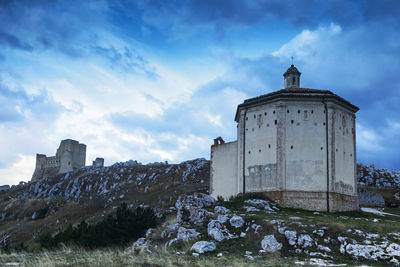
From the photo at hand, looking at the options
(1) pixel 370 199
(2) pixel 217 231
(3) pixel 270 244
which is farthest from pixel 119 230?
(1) pixel 370 199

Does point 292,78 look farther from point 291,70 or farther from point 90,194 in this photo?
point 90,194

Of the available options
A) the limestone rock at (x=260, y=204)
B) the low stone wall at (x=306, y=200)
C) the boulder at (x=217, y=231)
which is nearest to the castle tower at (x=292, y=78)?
the low stone wall at (x=306, y=200)

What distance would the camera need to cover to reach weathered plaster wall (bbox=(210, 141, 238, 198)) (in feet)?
132

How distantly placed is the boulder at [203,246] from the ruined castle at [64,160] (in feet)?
307

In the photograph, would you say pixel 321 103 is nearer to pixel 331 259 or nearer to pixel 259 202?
pixel 259 202

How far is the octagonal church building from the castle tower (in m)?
2.45

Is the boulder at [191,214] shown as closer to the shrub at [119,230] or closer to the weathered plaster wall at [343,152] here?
the shrub at [119,230]

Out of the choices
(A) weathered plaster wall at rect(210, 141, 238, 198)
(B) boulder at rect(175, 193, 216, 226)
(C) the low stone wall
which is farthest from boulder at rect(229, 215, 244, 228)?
(A) weathered plaster wall at rect(210, 141, 238, 198)

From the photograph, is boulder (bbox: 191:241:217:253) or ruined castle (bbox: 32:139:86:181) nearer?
boulder (bbox: 191:241:217:253)

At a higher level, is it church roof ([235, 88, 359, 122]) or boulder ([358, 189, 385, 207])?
church roof ([235, 88, 359, 122])

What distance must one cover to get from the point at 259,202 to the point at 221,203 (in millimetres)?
2964

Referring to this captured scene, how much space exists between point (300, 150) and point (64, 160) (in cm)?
8514

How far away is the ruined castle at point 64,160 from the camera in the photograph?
354 ft

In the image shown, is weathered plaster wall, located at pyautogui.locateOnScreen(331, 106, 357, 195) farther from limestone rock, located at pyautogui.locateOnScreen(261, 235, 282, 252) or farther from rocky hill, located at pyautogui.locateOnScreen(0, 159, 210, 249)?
rocky hill, located at pyautogui.locateOnScreen(0, 159, 210, 249)
